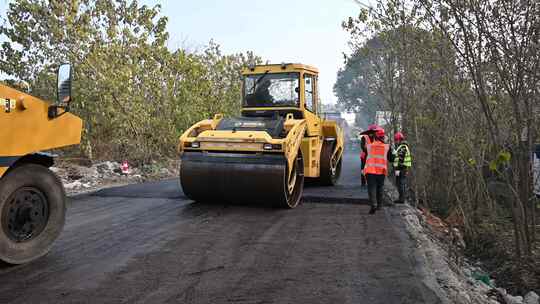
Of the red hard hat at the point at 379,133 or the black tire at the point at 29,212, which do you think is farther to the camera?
the red hard hat at the point at 379,133

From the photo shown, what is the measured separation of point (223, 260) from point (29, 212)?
77.9 inches

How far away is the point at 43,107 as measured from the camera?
4.37 metres

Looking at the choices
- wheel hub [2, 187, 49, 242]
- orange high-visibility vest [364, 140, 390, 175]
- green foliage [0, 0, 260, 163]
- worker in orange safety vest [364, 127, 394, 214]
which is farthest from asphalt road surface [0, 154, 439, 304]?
green foliage [0, 0, 260, 163]

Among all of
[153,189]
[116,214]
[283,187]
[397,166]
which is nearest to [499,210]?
[397,166]

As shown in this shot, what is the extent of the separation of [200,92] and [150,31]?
3.19 meters

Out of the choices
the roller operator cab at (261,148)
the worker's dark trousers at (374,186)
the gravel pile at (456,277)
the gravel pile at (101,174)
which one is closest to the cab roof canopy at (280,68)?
the roller operator cab at (261,148)

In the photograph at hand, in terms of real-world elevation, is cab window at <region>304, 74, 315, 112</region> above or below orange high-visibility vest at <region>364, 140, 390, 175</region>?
above

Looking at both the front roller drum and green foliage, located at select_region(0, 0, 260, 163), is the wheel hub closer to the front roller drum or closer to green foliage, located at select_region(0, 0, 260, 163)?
the front roller drum

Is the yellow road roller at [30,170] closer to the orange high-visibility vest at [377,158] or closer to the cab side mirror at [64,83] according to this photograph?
the cab side mirror at [64,83]

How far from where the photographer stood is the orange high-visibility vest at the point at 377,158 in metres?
7.41

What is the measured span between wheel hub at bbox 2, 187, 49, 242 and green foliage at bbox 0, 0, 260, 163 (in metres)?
9.66

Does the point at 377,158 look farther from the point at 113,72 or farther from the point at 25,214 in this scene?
the point at 113,72

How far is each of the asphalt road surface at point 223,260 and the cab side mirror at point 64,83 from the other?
1.62 metres

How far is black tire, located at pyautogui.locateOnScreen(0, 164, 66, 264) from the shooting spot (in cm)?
416
